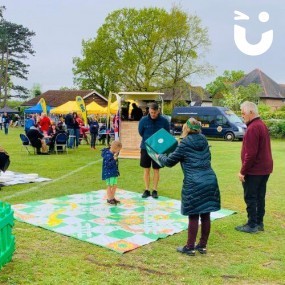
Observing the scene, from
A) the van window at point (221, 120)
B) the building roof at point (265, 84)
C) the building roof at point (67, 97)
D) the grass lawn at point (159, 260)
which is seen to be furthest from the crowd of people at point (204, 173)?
the building roof at point (265, 84)

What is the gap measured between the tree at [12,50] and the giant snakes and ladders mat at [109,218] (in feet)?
159

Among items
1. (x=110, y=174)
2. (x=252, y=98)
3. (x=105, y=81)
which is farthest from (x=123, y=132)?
(x=252, y=98)

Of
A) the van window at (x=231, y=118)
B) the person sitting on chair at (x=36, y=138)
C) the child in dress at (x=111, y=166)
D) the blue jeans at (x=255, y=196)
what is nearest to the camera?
the blue jeans at (x=255, y=196)

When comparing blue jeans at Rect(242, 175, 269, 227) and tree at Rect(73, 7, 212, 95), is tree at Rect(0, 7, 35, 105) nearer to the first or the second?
tree at Rect(73, 7, 212, 95)

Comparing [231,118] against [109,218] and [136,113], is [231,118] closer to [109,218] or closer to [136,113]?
[136,113]

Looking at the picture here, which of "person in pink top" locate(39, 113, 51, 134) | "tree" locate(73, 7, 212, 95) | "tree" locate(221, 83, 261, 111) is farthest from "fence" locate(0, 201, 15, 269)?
"tree" locate(221, 83, 261, 111)

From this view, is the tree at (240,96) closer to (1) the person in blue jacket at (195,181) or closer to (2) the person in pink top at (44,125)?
(2) the person in pink top at (44,125)

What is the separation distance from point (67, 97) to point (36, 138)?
39.4 meters

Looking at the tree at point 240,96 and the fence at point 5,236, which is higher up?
the tree at point 240,96

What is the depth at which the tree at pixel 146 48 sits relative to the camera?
4338cm

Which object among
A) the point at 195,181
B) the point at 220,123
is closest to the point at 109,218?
the point at 195,181

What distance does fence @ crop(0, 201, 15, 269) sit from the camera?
411 cm

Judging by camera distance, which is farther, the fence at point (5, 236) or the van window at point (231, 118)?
the van window at point (231, 118)

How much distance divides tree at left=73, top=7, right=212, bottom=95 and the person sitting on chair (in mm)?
28305
